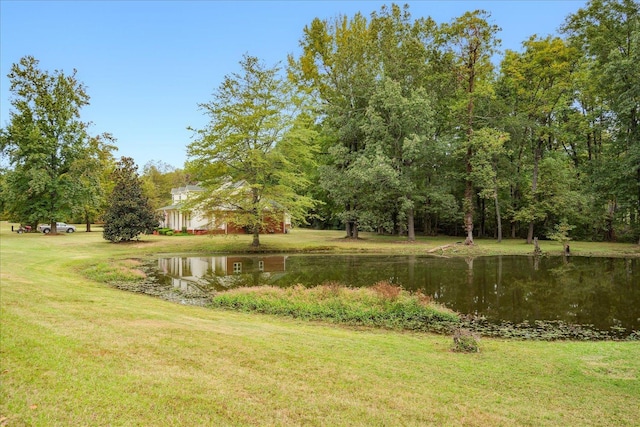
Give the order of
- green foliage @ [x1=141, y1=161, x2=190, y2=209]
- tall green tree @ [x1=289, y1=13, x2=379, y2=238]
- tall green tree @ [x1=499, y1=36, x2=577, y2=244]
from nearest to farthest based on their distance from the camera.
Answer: tall green tree @ [x1=499, y1=36, x2=577, y2=244], tall green tree @ [x1=289, y1=13, x2=379, y2=238], green foliage @ [x1=141, y1=161, x2=190, y2=209]

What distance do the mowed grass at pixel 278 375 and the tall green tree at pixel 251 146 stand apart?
17525 millimetres

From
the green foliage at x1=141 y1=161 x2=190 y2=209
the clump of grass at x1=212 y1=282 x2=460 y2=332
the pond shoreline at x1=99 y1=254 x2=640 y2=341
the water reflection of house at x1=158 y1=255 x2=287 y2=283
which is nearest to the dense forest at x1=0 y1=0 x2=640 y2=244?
the water reflection of house at x1=158 y1=255 x2=287 y2=283

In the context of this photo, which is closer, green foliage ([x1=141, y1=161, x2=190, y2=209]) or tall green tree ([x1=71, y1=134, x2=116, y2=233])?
tall green tree ([x1=71, y1=134, x2=116, y2=233])

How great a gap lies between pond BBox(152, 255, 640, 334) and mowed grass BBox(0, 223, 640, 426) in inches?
141

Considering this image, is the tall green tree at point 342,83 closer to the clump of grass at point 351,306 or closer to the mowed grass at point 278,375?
the clump of grass at point 351,306

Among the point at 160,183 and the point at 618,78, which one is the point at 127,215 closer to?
the point at 618,78

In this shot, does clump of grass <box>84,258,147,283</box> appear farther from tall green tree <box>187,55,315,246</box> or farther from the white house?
the white house

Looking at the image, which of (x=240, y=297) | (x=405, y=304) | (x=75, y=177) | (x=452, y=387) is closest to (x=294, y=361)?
(x=452, y=387)

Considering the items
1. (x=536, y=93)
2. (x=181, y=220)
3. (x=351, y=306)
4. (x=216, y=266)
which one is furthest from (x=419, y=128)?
(x=181, y=220)

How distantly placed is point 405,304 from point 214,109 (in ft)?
66.1

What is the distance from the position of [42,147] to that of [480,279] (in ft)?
128

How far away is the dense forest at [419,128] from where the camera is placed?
2664 centimetres

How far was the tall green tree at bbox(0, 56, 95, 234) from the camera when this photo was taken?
35.2 m

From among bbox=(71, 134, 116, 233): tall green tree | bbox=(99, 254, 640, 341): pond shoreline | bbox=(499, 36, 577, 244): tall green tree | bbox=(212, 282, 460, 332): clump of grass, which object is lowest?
bbox=(99, 254, 640, 341): pond shoreline
